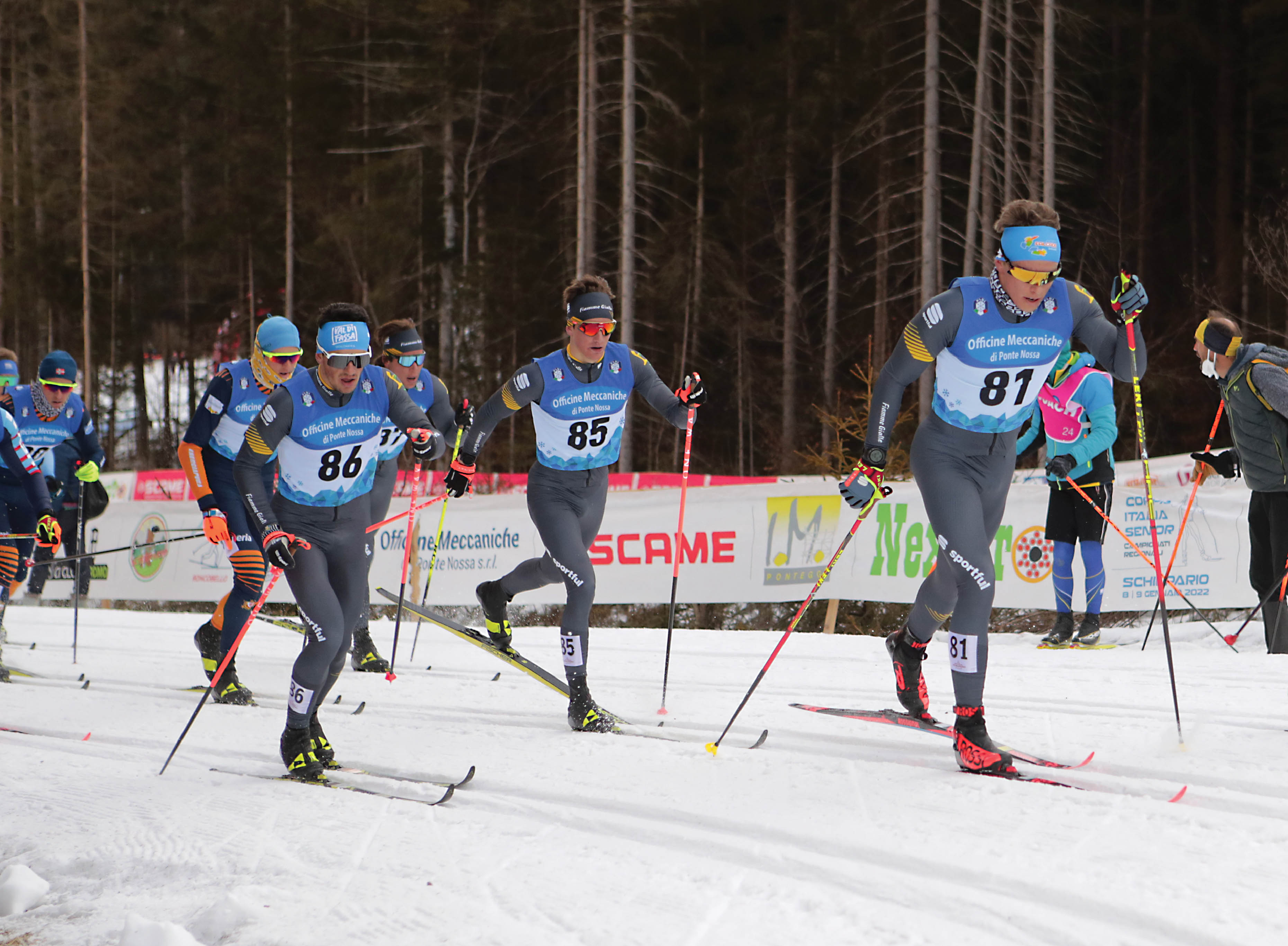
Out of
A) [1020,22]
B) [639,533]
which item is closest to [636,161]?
[1020,22]

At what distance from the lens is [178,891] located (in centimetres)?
353

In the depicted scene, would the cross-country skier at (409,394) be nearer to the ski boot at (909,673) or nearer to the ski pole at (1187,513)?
the ski boot at (909,673)

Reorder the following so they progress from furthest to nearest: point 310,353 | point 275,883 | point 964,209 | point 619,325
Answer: point 310,353
point 964,209
point 619,325
point 275,883

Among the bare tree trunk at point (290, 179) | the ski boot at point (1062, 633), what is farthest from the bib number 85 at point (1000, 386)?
the bare tree trunk at point (290, 179)

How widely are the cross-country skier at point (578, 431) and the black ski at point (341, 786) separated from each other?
1.27 metres

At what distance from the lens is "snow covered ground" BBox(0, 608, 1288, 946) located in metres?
3.09

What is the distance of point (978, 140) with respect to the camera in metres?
17.8

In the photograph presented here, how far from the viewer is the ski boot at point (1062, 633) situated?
26.2 feet

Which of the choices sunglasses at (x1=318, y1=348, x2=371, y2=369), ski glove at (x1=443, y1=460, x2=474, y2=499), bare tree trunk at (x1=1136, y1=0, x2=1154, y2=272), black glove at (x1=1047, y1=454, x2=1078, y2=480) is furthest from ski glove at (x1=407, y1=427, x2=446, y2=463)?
bare tree trunk at (x1=1136, y1=0, x2=1154, y2=272)

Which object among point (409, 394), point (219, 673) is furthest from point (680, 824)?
point (409, 394)

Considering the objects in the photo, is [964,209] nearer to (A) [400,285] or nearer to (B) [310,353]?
(A) [400,285]

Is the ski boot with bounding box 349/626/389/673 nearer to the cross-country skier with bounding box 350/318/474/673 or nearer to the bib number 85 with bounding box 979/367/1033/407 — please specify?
the cross-country skier with bounding box 350/318/474/673

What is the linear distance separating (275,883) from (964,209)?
837 inches

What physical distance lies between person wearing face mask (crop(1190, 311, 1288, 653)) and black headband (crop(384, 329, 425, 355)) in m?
4.88
